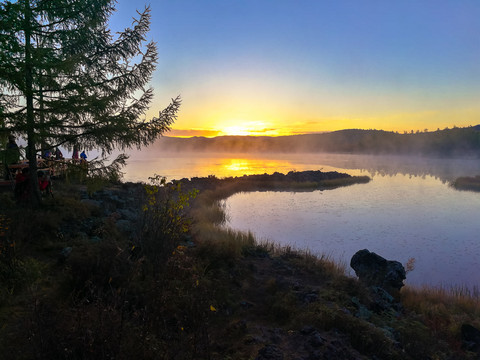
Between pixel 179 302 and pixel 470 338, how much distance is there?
6.80 m

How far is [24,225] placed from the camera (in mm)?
8164

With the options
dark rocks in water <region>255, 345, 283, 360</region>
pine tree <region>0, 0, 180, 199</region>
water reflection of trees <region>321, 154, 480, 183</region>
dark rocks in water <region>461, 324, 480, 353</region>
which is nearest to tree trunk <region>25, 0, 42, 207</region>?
pine tree <region>0, 0, 180, 199</region>

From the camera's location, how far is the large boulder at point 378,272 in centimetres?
929

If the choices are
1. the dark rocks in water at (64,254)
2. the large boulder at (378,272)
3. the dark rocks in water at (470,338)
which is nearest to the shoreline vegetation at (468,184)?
the large boulder at (378,272)

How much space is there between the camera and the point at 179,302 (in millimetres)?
5008

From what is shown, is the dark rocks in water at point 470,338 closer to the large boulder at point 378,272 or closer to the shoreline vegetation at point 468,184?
the large boulder at point 378,272

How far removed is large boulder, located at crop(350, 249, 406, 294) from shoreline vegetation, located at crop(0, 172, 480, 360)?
421mm

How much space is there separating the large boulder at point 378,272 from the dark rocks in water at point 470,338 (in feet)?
7.79

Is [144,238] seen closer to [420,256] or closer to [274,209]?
[420,256]

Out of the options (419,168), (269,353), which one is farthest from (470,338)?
(419,168)

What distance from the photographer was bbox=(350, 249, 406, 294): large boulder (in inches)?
366

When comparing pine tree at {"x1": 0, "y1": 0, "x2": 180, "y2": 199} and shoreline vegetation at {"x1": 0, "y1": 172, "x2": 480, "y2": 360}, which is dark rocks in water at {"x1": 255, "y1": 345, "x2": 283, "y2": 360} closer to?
shoreline vegetation at {"x1": 0, "y1": 172, "x2": 480, "y2": 360}

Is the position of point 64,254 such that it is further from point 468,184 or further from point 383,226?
point 468,184

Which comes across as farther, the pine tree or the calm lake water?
the calm lake water
